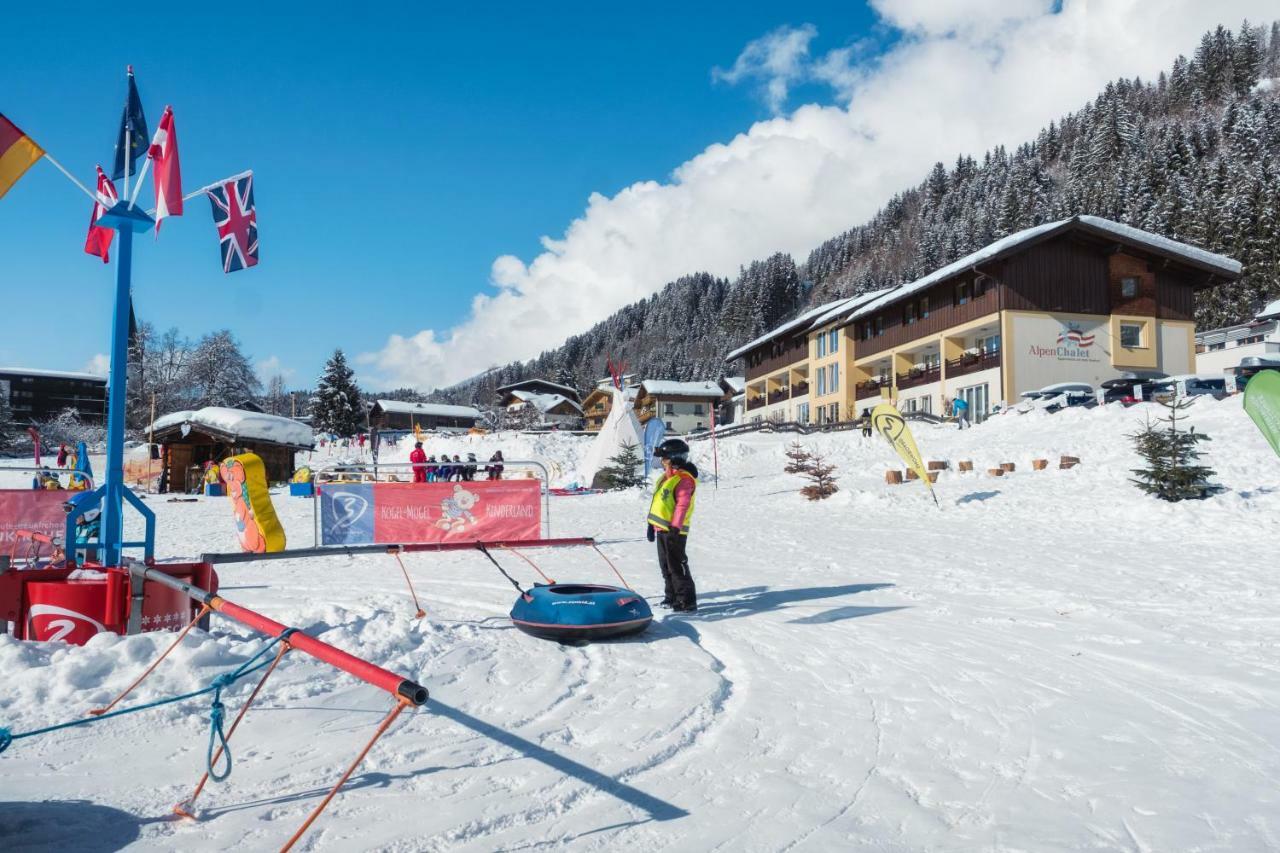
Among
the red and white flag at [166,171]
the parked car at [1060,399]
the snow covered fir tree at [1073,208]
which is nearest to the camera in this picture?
the red and white flag at [166,171]

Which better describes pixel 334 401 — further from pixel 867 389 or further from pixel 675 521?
pixel 675 521

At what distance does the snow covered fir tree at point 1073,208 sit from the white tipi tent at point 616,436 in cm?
5132

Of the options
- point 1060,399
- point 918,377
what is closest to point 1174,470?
point 1060,399

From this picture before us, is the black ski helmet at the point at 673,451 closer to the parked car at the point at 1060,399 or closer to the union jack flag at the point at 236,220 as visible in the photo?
the union jack flag at the point at 236,220

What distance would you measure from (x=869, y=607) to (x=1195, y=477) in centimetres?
1012

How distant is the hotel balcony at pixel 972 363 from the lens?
3541 cm

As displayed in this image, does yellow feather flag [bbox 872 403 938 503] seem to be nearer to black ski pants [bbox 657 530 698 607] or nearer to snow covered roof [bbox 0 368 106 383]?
black ski pants [bbox 657 530 698 607]

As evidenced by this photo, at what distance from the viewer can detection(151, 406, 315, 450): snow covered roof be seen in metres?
30.8

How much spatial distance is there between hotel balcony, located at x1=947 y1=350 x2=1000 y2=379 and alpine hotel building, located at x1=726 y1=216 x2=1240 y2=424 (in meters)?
0.05

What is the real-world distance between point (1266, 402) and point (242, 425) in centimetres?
3255

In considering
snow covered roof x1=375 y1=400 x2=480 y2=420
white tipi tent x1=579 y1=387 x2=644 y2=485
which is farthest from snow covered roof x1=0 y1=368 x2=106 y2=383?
white tipi tent x1=579 y1=387 x2=644 y2=485

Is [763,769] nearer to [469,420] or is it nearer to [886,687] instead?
[886,687]

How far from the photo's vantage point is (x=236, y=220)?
7891 millimetres

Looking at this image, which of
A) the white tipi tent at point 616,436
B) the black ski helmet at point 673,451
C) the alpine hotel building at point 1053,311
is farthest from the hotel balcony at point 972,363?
the black ski helmet at point 673,451
